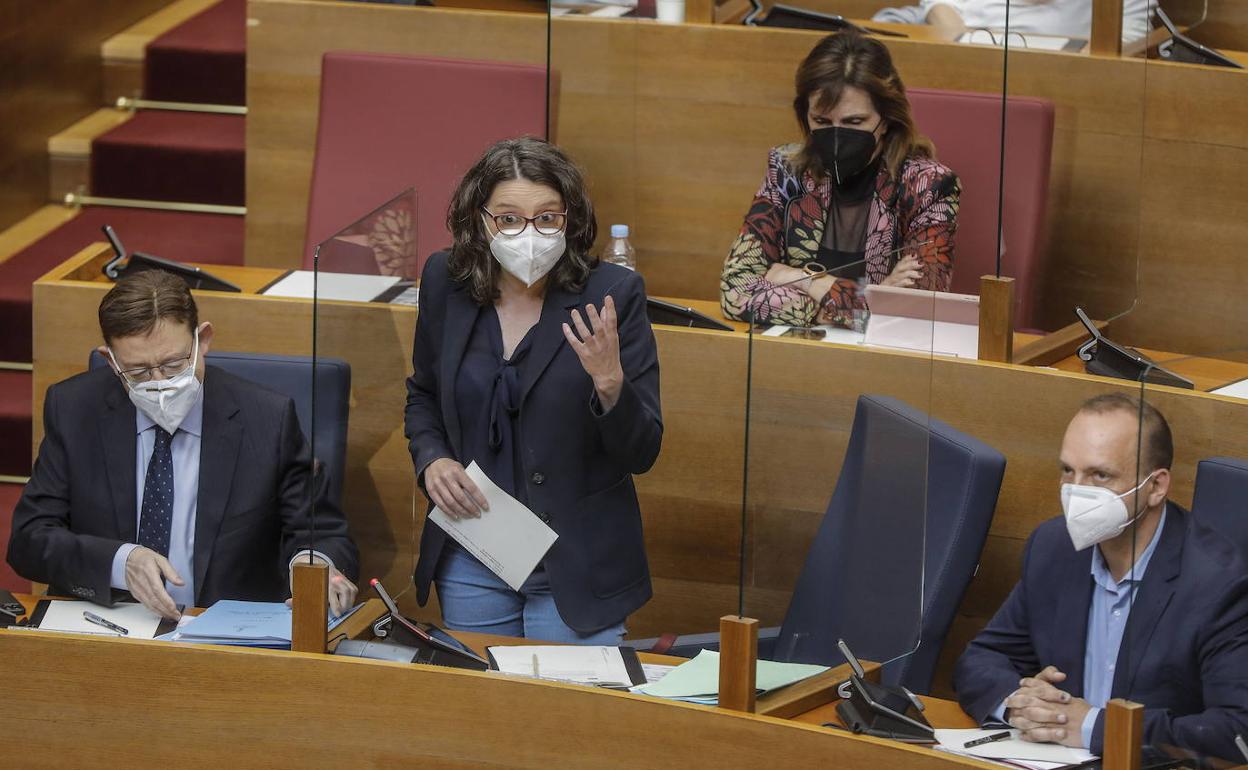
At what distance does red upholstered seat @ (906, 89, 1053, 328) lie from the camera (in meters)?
2.83

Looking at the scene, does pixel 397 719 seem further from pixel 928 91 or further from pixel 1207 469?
pixel 928 91

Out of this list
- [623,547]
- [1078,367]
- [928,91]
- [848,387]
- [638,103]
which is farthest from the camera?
[638,103]

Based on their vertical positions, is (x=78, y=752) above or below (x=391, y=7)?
below

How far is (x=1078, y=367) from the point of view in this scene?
2.59 meters

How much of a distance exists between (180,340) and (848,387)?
886mm

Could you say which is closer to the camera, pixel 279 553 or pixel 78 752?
pixel 78 752

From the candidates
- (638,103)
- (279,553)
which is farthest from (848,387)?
(638,103)

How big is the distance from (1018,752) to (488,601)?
2.20 feet

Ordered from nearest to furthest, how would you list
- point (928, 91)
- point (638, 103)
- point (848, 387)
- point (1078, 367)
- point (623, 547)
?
point (848, 387) < point (623, 547) < point (1078, 367) < point (928, 91) < point (638, 103)

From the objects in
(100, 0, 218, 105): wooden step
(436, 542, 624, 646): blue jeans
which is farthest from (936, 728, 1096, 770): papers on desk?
(100, 0, 218, 105): wooden step

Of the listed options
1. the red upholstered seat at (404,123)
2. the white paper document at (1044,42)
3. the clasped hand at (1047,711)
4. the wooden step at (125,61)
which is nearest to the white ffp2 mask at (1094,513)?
the clasped hand at (1047,711)

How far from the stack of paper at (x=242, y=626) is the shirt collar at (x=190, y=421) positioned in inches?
10.6

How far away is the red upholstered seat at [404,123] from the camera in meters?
3.37

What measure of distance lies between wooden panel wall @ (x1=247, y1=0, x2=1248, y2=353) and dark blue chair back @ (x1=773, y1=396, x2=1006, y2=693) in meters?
0.69
